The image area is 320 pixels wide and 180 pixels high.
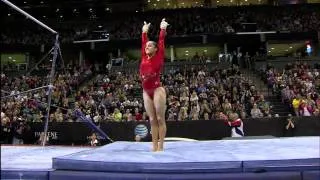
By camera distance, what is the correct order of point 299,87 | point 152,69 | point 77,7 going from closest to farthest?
point 152,69 → point 299,87 → point 77,7

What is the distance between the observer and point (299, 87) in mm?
16375

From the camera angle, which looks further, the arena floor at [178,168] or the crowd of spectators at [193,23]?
the crowd of spectators at [193,23]

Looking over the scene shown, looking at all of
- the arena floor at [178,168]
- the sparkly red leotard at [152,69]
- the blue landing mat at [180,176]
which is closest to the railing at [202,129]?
the sparkly red leotard at [152,69]

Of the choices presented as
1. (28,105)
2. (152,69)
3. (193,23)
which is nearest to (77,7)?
(193,23)

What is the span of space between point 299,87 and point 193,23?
13744 mm

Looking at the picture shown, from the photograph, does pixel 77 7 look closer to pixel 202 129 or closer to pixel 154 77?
pixel 202 129

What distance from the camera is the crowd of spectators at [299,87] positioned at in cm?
1394

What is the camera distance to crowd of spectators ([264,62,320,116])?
1394cm

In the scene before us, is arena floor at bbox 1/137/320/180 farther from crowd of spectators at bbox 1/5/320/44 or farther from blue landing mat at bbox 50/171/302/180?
crowd of spectators at bbox 1/5/320/44

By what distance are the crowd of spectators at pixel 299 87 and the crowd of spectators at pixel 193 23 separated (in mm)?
7992

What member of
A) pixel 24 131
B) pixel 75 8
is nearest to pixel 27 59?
pixel 75 8

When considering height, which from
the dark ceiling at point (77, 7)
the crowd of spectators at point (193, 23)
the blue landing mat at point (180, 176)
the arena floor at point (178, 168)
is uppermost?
the dark ceiling at point (77, 7)

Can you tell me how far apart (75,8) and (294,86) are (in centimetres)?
2024

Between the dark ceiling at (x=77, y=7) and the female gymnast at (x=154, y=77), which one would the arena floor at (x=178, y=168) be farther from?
the dark ceiling at (x=77, y=7)
